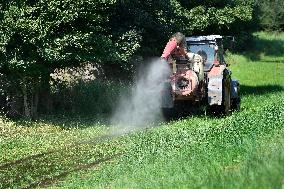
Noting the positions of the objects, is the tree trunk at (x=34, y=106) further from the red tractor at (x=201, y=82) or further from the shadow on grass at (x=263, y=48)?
the shadow on grass at (x=263, y=48)

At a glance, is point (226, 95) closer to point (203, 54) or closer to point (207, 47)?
point (203, 54)

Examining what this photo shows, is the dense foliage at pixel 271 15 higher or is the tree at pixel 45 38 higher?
the dense foliage at pixel 271 15

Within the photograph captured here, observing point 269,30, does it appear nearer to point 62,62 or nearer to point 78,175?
point 62,62

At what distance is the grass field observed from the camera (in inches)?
279

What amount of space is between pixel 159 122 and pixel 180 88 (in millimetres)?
1634

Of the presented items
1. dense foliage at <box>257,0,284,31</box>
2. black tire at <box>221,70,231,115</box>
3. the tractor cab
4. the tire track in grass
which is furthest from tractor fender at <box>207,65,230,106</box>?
dense foliage at <box>257,0,284,31</box>

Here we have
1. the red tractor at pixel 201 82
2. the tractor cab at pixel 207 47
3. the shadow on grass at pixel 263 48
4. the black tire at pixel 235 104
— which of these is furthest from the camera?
the shadow on grass at pixel 263 48

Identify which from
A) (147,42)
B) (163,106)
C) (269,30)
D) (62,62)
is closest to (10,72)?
(62,62)

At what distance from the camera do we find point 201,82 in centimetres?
1708

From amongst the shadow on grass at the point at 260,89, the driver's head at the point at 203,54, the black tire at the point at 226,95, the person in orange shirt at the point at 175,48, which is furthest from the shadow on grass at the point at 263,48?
the person in orange shirt at the point at 175,48

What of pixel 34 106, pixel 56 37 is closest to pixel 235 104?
pixel 56 37

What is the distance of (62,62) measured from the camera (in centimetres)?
1767

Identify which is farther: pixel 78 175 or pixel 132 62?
pixel 132 62

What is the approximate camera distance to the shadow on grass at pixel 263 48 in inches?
1909
